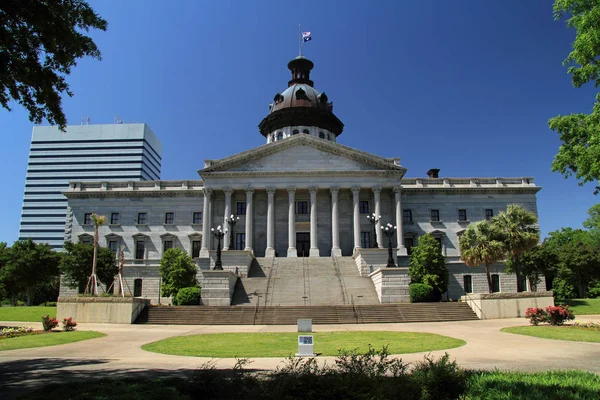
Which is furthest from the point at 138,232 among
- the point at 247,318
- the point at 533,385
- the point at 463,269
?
the point at 533,385

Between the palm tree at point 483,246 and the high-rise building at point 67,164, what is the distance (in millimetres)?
133219

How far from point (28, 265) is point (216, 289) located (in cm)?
2716

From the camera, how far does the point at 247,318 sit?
31344mm

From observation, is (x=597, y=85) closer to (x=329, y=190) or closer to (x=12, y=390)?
(x=12, y=390)

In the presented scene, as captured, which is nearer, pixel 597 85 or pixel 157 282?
pixel 597 85

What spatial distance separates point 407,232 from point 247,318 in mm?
31519

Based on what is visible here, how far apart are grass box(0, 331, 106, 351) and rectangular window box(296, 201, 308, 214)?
35180 mm

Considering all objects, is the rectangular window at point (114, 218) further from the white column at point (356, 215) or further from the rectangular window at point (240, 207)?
the white column at point (356, 215)

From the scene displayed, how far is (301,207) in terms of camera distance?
188 ft

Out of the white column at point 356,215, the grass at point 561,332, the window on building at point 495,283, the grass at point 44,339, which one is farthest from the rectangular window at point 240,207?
the grass at point 561,332

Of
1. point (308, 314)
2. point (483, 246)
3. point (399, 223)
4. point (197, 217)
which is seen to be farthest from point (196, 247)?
point (483, 246)

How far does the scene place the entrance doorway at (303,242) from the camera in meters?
56.5

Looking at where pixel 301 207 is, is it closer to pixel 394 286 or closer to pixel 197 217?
pixel 197 217

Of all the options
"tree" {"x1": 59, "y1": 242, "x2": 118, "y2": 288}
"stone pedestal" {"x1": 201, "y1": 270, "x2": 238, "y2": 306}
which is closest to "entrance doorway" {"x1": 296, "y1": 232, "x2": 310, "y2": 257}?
"stone pedestal" {"x1": 201, "y1": 270, "x2": 238, "y2": 306}
